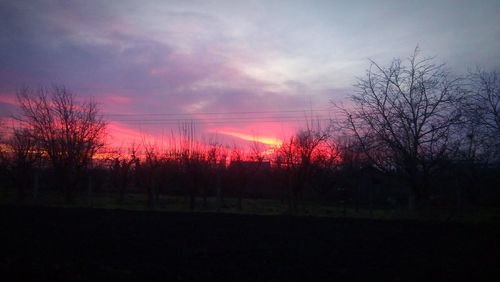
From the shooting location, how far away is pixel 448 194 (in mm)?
24062

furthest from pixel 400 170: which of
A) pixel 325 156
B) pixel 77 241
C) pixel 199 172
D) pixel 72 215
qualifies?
pixel 77 241

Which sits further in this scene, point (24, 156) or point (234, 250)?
point (24, 156)

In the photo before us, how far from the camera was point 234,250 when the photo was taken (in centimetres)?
933

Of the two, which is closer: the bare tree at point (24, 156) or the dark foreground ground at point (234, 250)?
the dark foreground ground at point (234, 250)

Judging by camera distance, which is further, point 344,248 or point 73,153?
point 73,153

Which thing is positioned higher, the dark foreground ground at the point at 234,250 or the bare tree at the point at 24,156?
the bare tree at the point at 24,156

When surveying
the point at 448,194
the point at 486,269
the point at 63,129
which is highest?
the point at 63,129

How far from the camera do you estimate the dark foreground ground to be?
7.07 metres

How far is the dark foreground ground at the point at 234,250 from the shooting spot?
7.07m

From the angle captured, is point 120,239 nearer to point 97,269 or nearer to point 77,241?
point 77,241

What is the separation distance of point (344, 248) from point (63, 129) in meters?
22.8

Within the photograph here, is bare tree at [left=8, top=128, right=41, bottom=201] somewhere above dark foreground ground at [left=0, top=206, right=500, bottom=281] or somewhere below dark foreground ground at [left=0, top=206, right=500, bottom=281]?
above

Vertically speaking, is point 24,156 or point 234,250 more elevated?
point 24,156

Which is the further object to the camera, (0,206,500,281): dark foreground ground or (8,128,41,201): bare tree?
(8,128,41,201): bare tree
